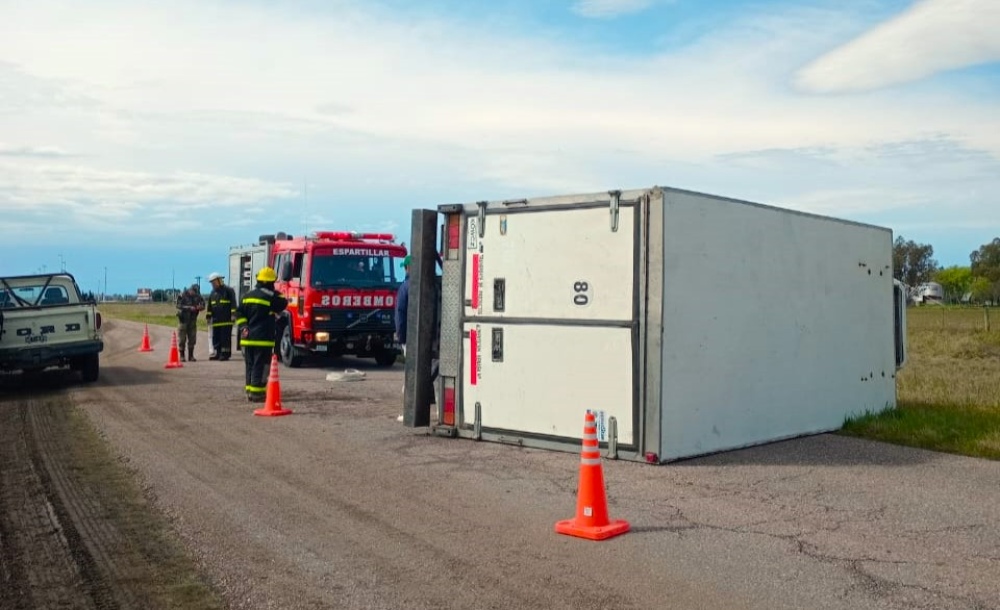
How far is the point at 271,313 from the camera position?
556 inches

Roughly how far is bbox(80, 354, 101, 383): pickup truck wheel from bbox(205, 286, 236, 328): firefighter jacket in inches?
154

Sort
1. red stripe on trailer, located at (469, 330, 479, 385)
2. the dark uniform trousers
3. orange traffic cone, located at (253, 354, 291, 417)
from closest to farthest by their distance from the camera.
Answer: red stripe on trailer, located at (469, 330, 479, 385) < orange traffic cone, located at (253, 354, 291, 417) < the dark uniform trousers

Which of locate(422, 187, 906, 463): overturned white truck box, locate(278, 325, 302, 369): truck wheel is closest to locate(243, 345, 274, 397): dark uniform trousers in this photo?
locate(422, 187, 906, 463): overturned white truck box

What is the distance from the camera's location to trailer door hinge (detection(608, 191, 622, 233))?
9.46 m

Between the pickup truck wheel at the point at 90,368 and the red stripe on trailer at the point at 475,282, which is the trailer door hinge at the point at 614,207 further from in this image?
the pickup truck wheel at the point at 90,368

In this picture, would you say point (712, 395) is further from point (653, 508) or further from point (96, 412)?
point (96, 412)

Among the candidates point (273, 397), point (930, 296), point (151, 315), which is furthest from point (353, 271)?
point (930, 296)

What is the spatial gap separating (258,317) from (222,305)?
23.6 feet

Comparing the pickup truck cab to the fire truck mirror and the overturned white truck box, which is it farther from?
the overturned white truck box

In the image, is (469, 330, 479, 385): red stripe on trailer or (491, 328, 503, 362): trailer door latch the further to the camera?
(469, 330, 479, 385): red stripe on trailer

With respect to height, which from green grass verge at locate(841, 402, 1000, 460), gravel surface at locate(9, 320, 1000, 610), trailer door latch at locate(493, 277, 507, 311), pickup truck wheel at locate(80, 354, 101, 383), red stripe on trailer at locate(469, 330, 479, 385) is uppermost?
trailer door latch at locate(493, 277, 507, 311)

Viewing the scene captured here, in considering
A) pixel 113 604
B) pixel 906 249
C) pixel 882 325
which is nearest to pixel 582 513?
pixel 113 604

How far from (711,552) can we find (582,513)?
944 mm

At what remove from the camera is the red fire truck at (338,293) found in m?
18.9
